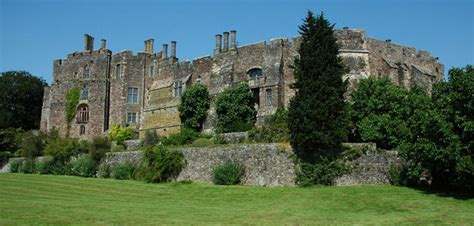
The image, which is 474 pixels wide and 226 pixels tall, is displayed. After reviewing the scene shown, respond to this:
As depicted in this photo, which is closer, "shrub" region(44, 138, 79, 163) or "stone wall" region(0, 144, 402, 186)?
"stone wall" region(0, 144, 402, 186)

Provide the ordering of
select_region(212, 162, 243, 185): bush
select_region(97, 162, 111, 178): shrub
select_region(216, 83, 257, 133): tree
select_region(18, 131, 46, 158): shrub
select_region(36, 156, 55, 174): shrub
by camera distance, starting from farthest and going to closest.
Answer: select_region(18, 131, 46, 158): shrub, select_region(216, 83, 257, 133): tree, select_region(36, 156, 55, 174): shrub, select_region(97, 162, 111, 178): shrub, select_region(212, 162, 243, 185): bush

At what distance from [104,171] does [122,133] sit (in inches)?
556

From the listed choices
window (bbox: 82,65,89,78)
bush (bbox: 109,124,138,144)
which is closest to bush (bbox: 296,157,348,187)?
bush (bbox: 109,124,138,144)

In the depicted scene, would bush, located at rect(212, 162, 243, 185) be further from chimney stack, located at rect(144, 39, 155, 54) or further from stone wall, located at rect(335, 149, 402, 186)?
chimney stack, located at rect(144, 39, 155, 54)

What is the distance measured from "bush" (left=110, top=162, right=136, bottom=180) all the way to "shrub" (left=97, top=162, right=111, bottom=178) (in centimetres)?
106

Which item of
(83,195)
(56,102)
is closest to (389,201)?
(83,195)

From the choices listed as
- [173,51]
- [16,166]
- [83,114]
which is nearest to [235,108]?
[173,51]

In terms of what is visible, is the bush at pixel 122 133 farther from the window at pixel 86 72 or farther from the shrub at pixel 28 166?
the shrub at pixel 28 166

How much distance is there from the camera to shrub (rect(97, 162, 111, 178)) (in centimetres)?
3794

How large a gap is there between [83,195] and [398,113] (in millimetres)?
17880

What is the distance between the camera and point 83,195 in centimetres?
2612

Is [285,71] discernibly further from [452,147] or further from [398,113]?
[452,147]

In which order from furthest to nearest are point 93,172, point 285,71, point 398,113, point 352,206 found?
point 285,71 → point 93,172 → point 398,113 → point 352,206

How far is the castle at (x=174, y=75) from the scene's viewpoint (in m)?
42.3
